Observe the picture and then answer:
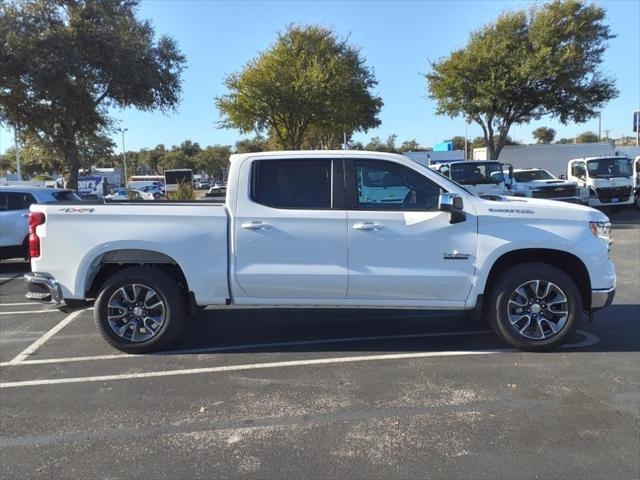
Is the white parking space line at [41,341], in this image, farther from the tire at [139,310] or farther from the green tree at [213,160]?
the green tree at [213,160]

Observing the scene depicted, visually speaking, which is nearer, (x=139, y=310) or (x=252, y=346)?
(x=139, y=310)

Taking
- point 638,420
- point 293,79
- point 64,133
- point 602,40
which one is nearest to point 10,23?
point 64,133

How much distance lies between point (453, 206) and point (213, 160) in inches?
3900

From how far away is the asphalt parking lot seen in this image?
342 centimetres

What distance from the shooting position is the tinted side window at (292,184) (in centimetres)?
530

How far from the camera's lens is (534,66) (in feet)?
82.8

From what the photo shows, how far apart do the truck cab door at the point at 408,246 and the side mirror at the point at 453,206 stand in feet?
0.23

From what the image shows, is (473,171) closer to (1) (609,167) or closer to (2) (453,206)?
(1) (609,167)

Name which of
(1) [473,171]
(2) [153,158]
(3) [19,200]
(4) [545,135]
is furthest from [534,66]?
(2) [153,158]

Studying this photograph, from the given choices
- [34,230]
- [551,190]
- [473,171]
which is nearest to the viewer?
[34,230]

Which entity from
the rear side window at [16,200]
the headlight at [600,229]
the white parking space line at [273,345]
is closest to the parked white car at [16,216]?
the rear side window at [16,200]

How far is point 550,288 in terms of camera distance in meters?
5.23

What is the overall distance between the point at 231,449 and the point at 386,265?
2305mm

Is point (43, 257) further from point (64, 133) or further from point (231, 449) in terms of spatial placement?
point (64, 133)
